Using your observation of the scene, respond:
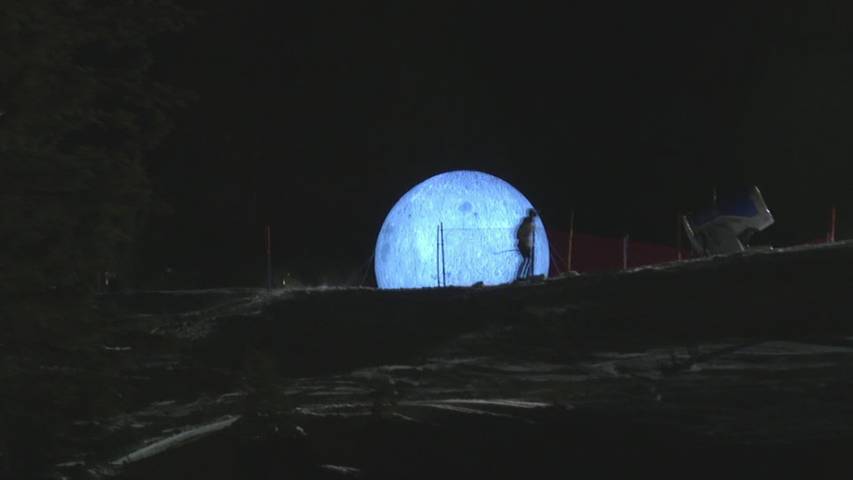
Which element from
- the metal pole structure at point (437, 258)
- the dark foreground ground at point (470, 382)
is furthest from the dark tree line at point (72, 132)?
the metal pole structure at point (437, 258)

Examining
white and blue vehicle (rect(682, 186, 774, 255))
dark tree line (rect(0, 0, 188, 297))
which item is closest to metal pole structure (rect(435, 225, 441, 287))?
white and blue vehicle (rect(682, 186, 774, 255))

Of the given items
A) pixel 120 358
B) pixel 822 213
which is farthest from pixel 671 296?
pixel 822 213

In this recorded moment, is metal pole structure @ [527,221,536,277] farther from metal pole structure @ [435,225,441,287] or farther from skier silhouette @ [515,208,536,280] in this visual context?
metal pole structure @ [435,225,441,287]

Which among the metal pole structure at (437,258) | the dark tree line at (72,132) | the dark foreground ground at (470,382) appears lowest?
the dark foreground ground at (470,382)

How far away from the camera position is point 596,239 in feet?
81.2

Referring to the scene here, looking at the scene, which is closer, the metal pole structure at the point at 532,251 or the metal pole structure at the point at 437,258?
the metal pole structure at the point at 532,251

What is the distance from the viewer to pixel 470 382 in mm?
11586

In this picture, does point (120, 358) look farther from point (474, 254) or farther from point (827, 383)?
point (474, 254)

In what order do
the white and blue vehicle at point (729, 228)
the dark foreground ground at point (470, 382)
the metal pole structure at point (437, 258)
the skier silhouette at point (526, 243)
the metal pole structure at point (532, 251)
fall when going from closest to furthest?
the dark foreground ground at point (470, 382) → the white and blue vehicle at point (729, 228) → the skier silhouette at point (526, 243) → the metal pole structure at point (532, 251) → the metal pole structure at point (437, 258)

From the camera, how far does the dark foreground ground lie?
7465 millimetres

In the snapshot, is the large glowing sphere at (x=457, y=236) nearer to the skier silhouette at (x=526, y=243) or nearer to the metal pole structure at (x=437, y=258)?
the metal pole structure at (x=437, y=258)

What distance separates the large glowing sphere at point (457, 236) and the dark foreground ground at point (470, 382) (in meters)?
2.35

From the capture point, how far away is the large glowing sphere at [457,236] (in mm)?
18297

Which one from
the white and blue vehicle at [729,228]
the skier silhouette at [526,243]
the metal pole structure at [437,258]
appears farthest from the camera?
the metal pole structure at [437,258]
